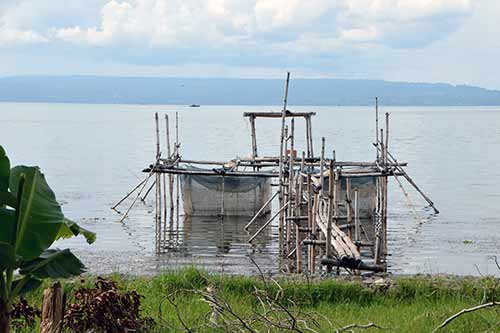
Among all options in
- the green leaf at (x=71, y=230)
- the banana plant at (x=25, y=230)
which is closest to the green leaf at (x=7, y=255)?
the banana plant at (x=25, y=230)

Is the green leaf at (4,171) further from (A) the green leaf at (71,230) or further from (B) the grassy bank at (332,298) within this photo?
(B) the grassy bank at (332,298)

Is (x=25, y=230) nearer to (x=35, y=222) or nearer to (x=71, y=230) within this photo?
(x=35, y=222)

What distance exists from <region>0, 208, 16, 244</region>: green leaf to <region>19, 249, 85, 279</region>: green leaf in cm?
31

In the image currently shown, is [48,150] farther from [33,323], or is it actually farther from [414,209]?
[33,323]

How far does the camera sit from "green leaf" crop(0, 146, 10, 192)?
7.13 meters

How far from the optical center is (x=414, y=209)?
3300 centimetres

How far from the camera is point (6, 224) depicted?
287 inches

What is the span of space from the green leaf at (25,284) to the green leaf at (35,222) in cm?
37

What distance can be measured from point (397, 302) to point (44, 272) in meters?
5.05

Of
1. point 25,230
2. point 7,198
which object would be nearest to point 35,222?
point 25,230

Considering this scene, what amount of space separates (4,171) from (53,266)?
898mm

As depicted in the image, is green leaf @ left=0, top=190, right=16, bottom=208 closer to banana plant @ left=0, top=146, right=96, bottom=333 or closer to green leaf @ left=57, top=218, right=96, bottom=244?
banana plant @ left=0, top=146, right=96, bottom=333

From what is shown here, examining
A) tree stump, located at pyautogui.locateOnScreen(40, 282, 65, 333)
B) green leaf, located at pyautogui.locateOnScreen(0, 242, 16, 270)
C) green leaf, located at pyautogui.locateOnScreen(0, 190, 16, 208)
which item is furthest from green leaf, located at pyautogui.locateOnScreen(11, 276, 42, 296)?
green leaf, located at pyautogui.locateOnScreen(0, 190, 16, 208)

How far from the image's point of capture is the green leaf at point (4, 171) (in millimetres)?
7133
